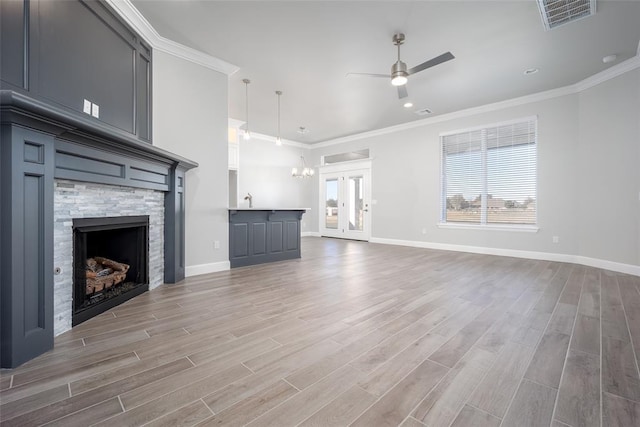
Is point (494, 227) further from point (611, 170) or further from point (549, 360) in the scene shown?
point (549, 360)

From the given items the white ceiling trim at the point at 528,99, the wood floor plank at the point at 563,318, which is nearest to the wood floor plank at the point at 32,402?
the wood floor plank at the point at 563,318

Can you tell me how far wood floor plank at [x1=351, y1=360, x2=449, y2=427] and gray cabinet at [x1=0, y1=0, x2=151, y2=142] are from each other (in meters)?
3.05

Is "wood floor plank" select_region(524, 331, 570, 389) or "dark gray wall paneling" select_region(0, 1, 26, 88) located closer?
"wood floor plank" select_region(524, 331, 570, 389)

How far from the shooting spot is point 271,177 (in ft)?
28.3

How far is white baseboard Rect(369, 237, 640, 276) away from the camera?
420cm

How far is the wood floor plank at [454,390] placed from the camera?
1.28 meters

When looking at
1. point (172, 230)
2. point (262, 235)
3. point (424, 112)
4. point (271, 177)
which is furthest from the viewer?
point (271, 177)

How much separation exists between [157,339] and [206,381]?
0.75 metres

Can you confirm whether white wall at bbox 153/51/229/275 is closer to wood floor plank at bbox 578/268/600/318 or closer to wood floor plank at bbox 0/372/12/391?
wood floor plank at bbox 0/372/12/391

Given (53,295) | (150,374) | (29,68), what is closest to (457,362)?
(150,374)

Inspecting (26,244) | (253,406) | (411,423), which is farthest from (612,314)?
(26,244)

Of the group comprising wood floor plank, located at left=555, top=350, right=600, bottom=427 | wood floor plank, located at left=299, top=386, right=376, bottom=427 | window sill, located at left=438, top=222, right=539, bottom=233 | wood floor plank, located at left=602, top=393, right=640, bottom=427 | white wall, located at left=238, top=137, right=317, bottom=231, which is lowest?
wood floor plank, located at left=602, top=393, right=640, bottom=427

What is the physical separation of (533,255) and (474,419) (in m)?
5.26

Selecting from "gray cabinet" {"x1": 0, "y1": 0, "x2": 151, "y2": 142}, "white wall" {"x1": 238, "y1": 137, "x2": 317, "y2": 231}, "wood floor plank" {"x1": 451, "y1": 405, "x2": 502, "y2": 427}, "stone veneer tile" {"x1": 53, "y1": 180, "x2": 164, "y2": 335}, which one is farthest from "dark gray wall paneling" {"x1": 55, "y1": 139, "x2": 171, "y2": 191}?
"white wall" {"x1": 238, "y1": 137, "x2": 317, "y2": 231}
